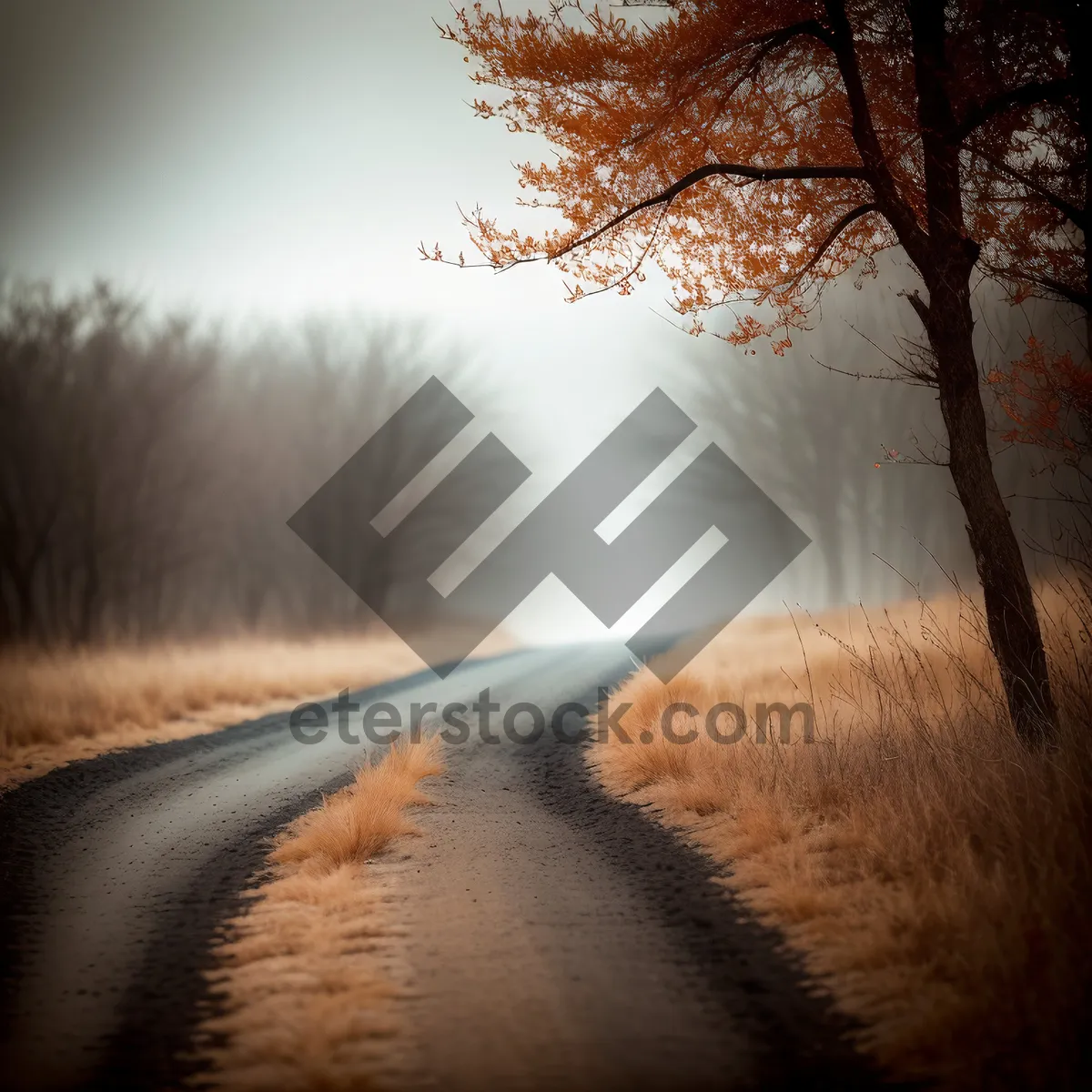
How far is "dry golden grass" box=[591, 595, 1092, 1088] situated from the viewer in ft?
8.81

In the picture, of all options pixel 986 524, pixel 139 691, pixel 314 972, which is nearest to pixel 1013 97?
pixel 986 524

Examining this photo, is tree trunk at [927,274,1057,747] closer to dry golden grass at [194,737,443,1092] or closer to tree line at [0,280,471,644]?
dry golden grass at [194,737,443,1092]

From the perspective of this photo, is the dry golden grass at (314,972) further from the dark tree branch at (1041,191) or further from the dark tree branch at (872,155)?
the dark tree branch at (1041,191)

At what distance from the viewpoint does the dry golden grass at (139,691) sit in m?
8.77

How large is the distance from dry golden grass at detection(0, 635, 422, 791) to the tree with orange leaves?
780 centimetres

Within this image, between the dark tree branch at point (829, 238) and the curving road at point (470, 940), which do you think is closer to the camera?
the curving road at point (470, 940)

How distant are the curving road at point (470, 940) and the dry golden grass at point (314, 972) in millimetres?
165

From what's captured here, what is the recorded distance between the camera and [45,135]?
67.0ft

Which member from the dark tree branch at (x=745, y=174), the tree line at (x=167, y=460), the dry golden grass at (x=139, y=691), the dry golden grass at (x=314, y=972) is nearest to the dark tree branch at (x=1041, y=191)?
the dark tree branch at (x=745, y=174)

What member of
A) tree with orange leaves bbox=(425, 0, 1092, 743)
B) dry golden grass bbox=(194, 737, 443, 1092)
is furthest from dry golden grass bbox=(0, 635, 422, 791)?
tree with orange leaves bbox=(425, 0, 1092, 743)

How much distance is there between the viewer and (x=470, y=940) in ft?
12.8

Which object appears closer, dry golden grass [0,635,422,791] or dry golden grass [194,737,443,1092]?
dry golden grass [194,737,443,1092]

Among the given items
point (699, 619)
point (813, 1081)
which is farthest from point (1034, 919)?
point (699, 619)

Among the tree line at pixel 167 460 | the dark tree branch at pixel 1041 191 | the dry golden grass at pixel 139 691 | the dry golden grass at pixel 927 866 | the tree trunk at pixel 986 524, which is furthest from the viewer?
the tree line at pixel 167 460
